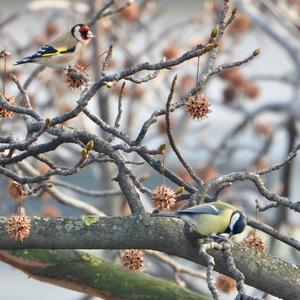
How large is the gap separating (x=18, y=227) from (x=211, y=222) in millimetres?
827

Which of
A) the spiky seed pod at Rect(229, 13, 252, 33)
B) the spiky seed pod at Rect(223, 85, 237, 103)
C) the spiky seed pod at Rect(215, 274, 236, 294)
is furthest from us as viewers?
the spiky seed pod at Rect(223, 85, 237, 103)

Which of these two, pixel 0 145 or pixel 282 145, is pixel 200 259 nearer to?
pixel 0 145

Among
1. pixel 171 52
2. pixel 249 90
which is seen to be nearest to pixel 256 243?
pixel 171 52

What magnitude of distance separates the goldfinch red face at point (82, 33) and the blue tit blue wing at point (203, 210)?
134cm

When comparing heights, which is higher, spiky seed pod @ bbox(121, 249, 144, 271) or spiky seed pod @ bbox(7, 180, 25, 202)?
spiky seed pod @ bbox(7, 180, 25, 202)

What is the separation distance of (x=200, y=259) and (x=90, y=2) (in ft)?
12.5

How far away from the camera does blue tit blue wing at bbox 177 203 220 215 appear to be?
12.8 ft

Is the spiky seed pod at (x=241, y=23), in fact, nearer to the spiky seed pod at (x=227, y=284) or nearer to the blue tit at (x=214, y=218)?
the spiky seed pod at (x=227, y=284)

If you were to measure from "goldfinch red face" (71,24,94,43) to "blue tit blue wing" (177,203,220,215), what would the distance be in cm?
134

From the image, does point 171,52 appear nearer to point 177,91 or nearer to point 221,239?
point 177,91

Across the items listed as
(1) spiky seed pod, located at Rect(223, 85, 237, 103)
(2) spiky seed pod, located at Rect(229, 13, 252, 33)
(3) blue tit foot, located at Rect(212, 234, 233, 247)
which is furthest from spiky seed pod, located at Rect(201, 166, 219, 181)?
(3) blue tit foot, located at Rect(212, 234, 233, 247)

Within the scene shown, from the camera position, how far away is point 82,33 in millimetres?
5152

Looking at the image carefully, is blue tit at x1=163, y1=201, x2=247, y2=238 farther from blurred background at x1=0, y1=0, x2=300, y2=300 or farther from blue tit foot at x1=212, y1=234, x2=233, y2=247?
blurred background at x1=0, y1=0, x2=300, y2=300

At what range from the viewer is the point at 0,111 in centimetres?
395
